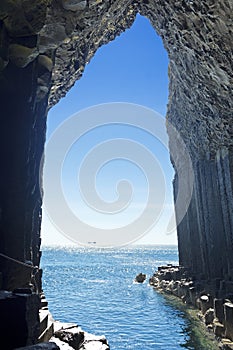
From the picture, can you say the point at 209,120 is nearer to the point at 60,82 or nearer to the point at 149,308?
the point at 60,82

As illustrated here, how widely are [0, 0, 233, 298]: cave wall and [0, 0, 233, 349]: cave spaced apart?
25 millimetres

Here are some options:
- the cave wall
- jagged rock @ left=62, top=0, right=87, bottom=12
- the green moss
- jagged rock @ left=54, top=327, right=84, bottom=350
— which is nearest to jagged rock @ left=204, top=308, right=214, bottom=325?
the green moss

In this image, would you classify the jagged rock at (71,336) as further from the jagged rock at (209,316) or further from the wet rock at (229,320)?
the jagged rock at (209,316)

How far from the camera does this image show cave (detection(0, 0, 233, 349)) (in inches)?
274

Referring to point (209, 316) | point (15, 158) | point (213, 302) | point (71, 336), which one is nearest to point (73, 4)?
point (15, 158)

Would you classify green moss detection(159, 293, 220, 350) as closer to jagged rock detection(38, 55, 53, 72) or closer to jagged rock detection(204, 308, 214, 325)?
jagged rock detection(204, 308, 214, 325)

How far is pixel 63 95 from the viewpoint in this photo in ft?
51.4

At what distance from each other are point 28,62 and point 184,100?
52.5 ft

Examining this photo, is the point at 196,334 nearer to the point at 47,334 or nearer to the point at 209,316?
the point at 209,316

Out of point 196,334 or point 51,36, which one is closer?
point 51,36

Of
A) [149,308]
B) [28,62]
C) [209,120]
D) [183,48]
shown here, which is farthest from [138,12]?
[149,308]

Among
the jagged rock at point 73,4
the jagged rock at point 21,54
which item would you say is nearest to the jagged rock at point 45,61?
the jagged rock at point 21,54

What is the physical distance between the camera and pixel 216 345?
464 inches

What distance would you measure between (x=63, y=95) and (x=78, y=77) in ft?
4.09
